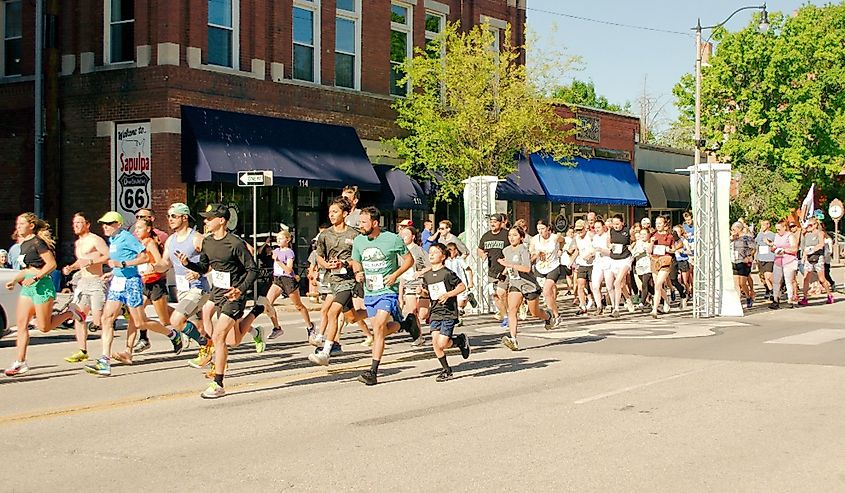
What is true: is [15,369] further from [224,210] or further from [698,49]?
[698,49]

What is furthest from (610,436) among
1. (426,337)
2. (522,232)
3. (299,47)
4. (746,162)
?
(746,162)

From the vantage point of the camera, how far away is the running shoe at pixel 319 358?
1238cm

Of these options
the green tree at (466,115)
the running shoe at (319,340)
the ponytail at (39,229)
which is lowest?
the running shoe at (319,340)

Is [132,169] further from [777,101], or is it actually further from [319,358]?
[777,101]

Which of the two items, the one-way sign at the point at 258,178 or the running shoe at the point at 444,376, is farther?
the one-way sign at the point at 258,178

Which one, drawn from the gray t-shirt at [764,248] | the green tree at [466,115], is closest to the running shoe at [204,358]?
the gray t-shirt at [764,248]

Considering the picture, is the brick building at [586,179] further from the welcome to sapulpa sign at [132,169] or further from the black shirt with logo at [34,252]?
the black shirt with logo at [34,252]

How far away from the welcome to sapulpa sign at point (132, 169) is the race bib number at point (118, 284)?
11.5 meters

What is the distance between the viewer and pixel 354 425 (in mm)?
9055

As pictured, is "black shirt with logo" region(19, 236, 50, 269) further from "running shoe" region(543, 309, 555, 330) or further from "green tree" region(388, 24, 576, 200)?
"green tree" region(388, 24, 576, 200)

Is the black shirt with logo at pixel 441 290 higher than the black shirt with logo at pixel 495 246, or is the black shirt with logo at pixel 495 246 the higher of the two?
the black shirt with logo at pixel 495 246

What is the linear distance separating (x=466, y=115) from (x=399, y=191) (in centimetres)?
271

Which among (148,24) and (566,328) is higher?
(148,24)

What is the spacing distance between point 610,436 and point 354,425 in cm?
211
